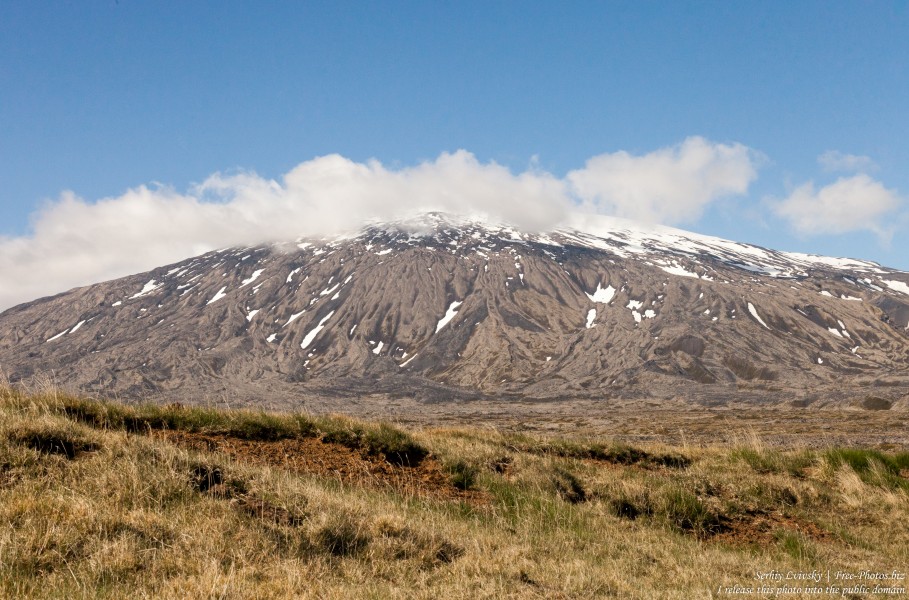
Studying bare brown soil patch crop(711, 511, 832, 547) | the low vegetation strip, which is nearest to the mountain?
bare brown soil patch crop(711, 511, 832, 547)

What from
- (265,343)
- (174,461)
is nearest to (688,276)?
(265,343)

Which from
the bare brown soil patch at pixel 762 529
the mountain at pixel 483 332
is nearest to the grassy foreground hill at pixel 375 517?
the bare brown soil patch at pixel 762 529

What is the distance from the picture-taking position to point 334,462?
37.5ft

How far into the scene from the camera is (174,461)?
8.01 meters

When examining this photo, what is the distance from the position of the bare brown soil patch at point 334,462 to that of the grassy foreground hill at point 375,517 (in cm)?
6

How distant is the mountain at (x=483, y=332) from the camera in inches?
4535

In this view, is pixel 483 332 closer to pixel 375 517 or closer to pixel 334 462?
pixel 334 462

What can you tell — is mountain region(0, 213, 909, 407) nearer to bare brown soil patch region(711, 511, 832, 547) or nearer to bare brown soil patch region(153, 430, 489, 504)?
bare brown soil patch region(711, 511, 832, 547)

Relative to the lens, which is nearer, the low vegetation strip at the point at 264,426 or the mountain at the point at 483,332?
the low vegetation strip at the point at 264,426

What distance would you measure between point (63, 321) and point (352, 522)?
203395 mm

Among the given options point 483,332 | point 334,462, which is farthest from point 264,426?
point 483,332

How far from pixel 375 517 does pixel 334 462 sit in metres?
4.09

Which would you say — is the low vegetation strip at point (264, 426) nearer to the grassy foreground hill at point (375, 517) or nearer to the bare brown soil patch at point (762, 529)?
the grassy foreground hill at point (375, 517)

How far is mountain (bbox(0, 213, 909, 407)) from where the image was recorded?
115m
